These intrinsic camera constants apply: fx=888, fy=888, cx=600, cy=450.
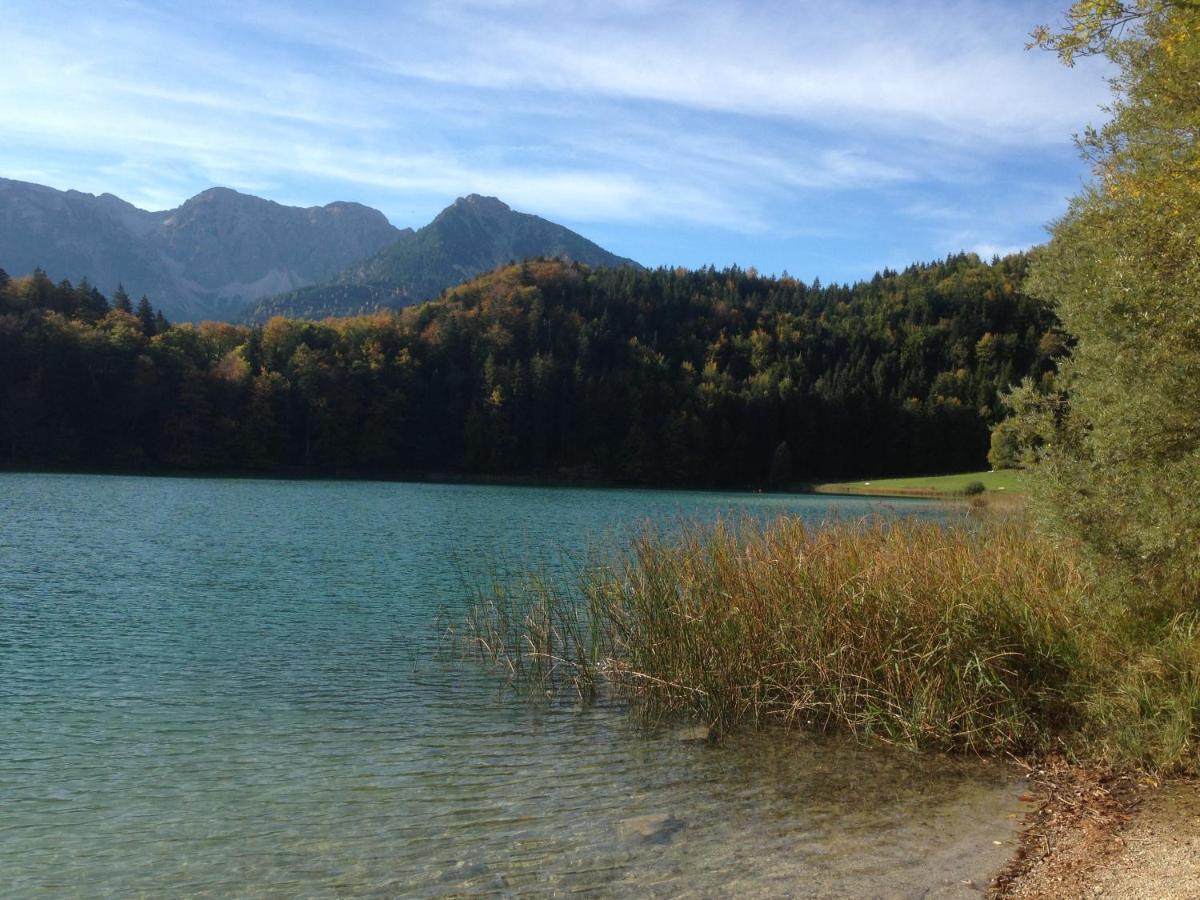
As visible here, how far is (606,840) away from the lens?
19.2 ft

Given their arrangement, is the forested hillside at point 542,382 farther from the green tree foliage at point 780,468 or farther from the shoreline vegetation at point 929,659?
the shoreline vegetation at point 929,659

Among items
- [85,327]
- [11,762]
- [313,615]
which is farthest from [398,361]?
[11,762]

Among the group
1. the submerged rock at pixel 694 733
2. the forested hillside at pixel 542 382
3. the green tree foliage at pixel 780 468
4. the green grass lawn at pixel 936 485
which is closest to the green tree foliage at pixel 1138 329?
the submerged rock at pixel 694 733

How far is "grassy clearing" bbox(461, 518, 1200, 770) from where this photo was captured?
23.1ft

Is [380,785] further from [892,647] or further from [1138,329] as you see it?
[1138,329]

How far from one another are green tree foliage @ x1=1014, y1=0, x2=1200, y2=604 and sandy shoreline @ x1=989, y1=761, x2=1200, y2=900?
6.23 feet

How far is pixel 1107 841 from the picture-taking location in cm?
525

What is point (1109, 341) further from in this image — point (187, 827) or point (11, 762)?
point (11, 762)

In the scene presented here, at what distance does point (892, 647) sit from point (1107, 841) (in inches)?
107

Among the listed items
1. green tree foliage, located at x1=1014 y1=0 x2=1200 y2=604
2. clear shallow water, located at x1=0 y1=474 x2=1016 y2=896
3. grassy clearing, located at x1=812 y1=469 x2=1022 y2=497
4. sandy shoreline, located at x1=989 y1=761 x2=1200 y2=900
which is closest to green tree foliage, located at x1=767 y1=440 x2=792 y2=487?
grassy clearing, located at x1=812 y1=469 x2=1022 y2=497

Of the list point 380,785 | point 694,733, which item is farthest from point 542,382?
point 380,785

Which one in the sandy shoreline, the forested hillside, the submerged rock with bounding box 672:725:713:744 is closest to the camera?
the sandy shoreline

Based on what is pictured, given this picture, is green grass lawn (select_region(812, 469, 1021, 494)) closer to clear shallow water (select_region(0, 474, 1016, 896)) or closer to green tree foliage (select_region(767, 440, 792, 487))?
green tree foliage (select_region(767, 440, 792, 487))

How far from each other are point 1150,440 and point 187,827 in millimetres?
7775
